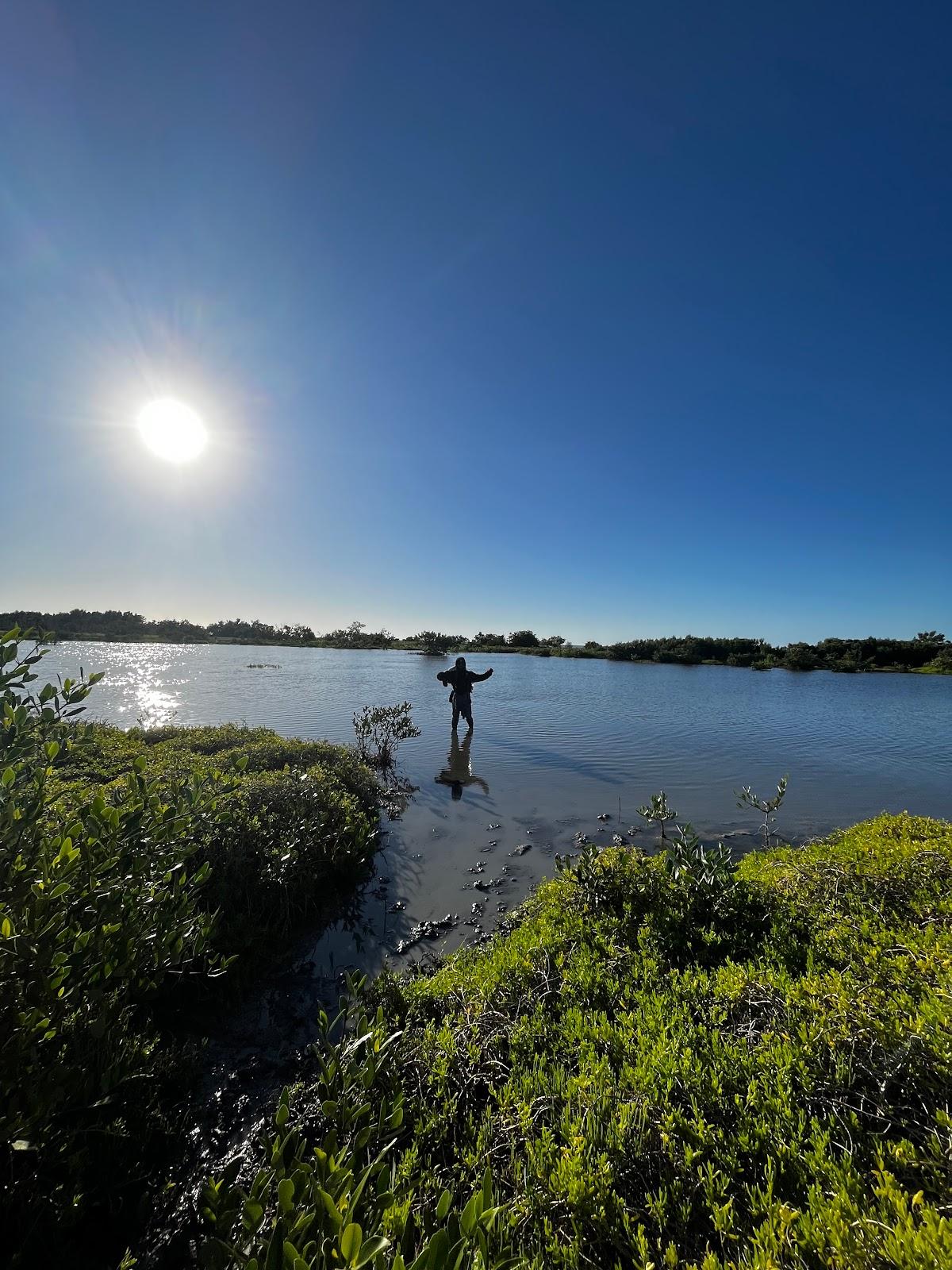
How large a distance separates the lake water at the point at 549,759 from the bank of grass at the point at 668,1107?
2.58 metres

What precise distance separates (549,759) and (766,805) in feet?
23.7

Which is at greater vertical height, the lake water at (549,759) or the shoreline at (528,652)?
the shoreline at (528,652)

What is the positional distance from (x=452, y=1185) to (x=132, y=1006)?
264 centimetres

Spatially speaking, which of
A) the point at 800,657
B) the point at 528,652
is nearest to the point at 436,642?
the point at 528,652

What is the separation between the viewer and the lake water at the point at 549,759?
750 cm

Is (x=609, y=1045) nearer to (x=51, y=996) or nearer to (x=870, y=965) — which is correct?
(x=870, y=965)

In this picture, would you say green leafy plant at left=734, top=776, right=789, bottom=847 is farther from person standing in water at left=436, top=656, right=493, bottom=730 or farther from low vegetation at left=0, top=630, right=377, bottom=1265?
person standing in water at left=436, top=656, right=493, bottom=730

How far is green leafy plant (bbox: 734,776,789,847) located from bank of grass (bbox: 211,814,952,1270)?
283 cm

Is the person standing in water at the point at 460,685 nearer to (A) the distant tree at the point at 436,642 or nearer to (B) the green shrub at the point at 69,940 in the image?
(B) the green shrub at the point at 69,940

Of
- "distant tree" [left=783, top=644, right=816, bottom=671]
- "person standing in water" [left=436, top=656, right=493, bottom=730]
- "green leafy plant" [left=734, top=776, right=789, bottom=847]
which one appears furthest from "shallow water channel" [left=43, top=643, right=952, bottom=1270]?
"distant tree" [left=783, top=644, right=816, bottom=671]

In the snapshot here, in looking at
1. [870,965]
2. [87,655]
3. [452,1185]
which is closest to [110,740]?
[452,1185]

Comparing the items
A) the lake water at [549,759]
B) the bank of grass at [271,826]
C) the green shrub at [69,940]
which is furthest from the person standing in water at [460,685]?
the green shrub at [69,940]

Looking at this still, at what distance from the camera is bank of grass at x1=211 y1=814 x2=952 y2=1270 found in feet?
6.05

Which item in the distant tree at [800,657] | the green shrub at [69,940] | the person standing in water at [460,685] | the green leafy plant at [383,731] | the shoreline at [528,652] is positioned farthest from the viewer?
the distant tree at [800,657]
